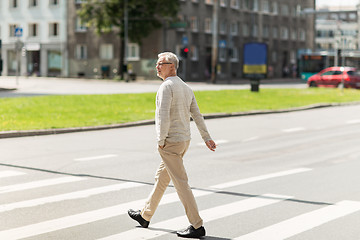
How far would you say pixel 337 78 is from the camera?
159ft

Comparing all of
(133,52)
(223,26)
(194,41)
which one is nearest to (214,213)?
(133,52)

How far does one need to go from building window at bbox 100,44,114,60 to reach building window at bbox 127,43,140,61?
2101mm

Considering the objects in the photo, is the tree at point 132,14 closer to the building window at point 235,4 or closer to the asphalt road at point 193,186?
the building window at point 235,4

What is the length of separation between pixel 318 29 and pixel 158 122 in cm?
13320

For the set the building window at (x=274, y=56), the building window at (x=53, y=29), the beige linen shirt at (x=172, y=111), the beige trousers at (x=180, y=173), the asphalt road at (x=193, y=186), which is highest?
the building window at (x=53, y=29)

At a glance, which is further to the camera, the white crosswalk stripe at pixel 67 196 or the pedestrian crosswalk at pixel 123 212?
the white crosswalk stripe at pixel 67 196

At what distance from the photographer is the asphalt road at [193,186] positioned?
691 cm

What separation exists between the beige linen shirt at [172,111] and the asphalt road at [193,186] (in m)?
0.96

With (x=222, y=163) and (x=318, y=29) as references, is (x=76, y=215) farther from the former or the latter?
(x=318, y=29)

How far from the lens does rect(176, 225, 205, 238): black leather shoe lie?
256 inches

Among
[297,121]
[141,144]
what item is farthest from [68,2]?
[141,144]

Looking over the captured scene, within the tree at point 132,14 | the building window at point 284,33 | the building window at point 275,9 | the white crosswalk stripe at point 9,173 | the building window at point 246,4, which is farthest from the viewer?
the building window at point 284,33

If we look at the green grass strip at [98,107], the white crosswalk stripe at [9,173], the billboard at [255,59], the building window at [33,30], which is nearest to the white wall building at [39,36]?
the building window at [33,30]

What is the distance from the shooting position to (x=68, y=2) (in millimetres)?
68062
